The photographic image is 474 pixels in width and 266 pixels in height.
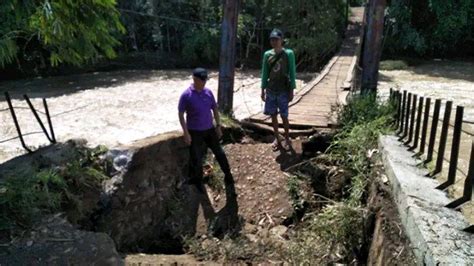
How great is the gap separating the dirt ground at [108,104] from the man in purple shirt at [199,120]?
2.64 metres

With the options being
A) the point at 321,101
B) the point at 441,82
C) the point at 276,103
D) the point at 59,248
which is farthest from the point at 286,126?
the point at 441,82

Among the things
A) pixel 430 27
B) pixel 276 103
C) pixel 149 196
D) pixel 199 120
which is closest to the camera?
pixel 199 120

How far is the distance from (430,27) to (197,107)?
18.0 meters

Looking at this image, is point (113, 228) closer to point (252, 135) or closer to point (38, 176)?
point (38, 176)

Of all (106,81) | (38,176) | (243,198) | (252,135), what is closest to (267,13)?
(106,81)

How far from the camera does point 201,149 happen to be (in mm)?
5824

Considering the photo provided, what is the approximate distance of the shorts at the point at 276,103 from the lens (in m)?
5.93

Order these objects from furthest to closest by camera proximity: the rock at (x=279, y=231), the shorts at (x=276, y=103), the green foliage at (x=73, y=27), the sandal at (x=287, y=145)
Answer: the sandal at (x=287, y=145), the shorts at (x=276, y=103), the green foliage at (x=73, y=27), the rock at (x=279, y=231)

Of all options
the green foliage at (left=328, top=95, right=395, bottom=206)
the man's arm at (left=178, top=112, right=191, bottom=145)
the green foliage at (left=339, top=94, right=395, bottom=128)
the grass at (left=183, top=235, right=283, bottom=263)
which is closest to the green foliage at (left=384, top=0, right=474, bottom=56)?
the green foliage at (left=339, top=94, right=395, bottom=128)

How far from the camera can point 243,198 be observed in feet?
19.4

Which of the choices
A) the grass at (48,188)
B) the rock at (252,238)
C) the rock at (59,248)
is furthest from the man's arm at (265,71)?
the rock at (59,248)

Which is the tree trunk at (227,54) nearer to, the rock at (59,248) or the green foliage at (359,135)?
the green foliage at (359,135)

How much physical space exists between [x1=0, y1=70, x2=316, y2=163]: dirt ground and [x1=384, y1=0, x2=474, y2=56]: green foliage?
4762 millimetres

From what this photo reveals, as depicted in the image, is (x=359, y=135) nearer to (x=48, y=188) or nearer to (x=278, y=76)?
(x=278, y=76)
